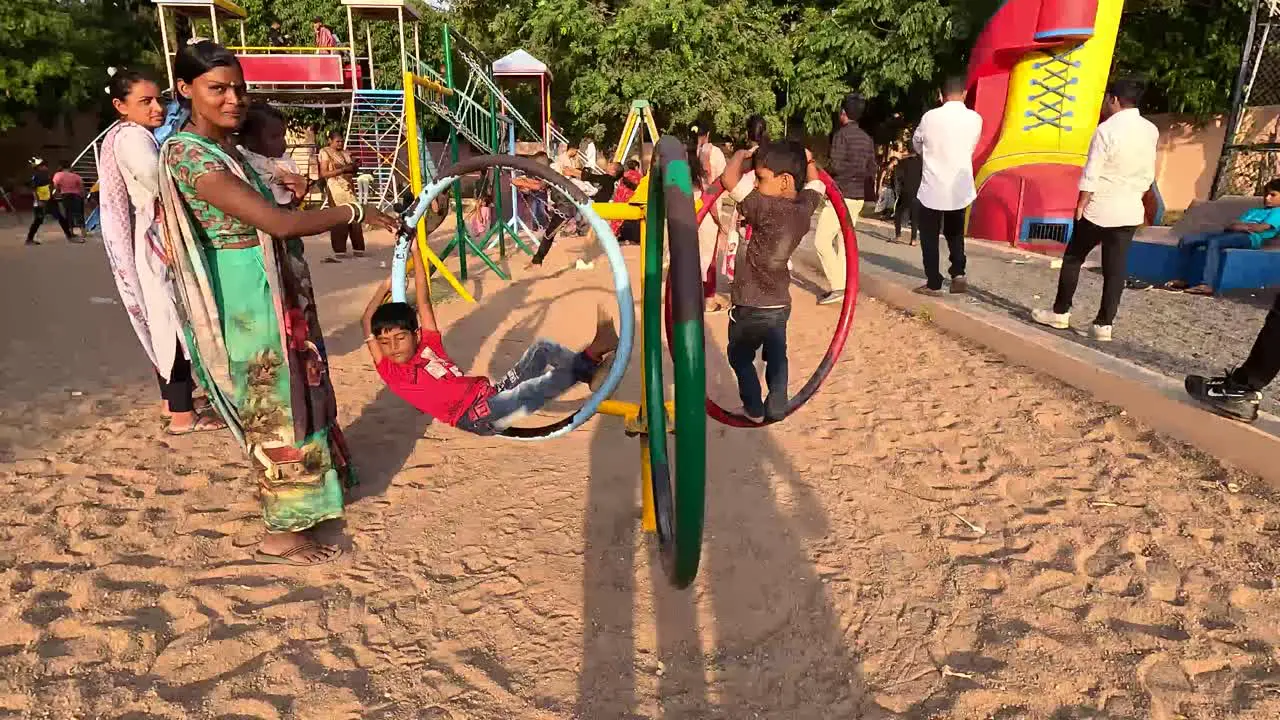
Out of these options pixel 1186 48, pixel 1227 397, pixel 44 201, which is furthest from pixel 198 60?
pixel 1186 48

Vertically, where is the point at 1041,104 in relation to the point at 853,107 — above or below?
above

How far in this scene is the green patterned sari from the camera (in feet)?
8.25

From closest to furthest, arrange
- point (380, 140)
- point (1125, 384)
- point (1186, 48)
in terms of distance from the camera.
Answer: point (1125, 384) < point (1186, 48) < point (380, 140)

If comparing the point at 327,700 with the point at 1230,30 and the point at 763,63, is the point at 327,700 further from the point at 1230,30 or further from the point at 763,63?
the point at 763,63

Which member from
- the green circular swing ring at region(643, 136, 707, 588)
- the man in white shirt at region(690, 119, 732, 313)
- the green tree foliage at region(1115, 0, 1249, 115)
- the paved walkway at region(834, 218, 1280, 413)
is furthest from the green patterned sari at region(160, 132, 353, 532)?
the green tree foliage at region(1115, 0, 1249, 115)

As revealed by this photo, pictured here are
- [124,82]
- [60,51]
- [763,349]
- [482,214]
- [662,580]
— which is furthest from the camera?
[60,51]

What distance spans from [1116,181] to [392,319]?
4568 mm

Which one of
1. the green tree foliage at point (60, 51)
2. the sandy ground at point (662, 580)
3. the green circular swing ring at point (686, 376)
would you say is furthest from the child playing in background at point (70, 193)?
the green circular swing ring at point (686, 376)

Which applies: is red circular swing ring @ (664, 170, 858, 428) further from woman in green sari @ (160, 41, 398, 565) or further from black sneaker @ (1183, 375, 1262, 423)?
→ black sneaker @ (1183, 375, 1262, 423)

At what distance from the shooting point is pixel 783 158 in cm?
325

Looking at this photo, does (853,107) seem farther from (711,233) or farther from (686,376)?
(686,376)

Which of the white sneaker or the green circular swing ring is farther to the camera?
the white sneaker

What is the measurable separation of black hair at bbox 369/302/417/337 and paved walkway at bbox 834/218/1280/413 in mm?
4218

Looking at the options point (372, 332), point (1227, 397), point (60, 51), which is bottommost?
point (1227, 397)
